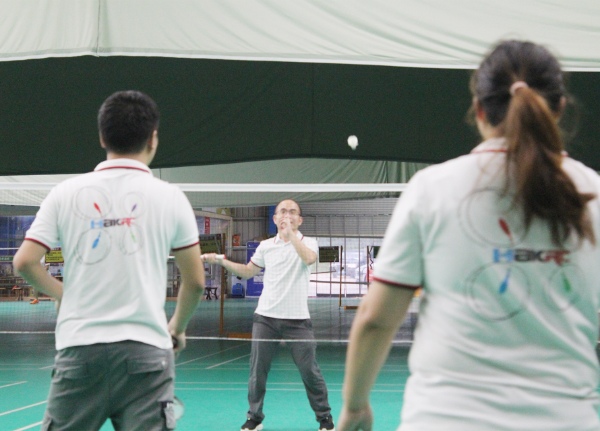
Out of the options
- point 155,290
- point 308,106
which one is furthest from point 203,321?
point 155,290

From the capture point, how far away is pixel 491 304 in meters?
1.53

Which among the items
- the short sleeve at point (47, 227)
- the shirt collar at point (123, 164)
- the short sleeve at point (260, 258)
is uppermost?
the shirt collar at point (123, 164)

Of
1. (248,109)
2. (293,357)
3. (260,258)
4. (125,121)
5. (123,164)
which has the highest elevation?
(248,109)

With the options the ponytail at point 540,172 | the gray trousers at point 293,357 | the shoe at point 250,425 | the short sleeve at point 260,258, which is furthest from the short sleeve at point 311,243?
the ponytail at point 540,172

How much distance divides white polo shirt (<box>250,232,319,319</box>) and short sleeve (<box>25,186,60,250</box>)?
12.9ft

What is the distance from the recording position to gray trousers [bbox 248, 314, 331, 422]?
6523 millimetres

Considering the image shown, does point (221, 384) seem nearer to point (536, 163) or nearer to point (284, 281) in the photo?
point (284, 281)

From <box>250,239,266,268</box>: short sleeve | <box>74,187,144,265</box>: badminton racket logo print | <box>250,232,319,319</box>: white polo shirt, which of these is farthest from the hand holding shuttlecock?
<box>74,187,144,265</box>: badminton racket logo print

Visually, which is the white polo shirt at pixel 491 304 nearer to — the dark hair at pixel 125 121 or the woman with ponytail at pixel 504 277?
the woman with ponytail at pixel 504 277

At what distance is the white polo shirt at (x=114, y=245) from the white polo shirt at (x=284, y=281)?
12.8ft

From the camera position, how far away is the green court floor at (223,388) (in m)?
7.24

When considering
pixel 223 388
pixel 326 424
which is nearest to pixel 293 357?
pixel 326 424

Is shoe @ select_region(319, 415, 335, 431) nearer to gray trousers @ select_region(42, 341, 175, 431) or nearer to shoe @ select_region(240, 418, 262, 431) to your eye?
shoe @ select_region(240, 418, 262, 431)

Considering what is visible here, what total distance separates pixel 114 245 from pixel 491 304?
1554 mm
